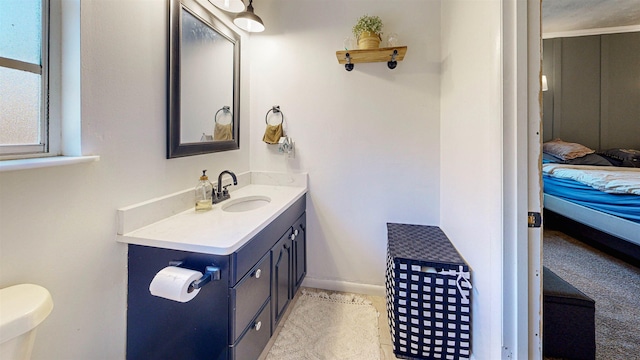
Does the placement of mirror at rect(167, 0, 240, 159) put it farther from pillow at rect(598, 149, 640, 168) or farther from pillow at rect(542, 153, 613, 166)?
pillow at rect(598, 149, 640, 168)

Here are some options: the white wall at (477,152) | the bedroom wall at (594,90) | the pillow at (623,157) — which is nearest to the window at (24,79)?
the white wall at (477,152)

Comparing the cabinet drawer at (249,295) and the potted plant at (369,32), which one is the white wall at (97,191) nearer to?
the cabinet drawer at (249,295)

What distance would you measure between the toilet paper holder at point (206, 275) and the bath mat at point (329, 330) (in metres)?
0.78

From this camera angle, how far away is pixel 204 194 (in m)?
1.56

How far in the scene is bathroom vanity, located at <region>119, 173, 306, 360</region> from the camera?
104 centimetres

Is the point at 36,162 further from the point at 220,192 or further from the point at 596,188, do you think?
the point at 596,188

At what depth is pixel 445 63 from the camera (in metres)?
1.83

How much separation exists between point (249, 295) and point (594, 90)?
5.27 m

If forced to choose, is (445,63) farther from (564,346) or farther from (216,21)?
(564,346)

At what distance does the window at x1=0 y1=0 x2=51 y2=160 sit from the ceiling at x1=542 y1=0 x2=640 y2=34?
4348 mm

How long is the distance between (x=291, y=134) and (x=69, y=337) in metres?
1.70

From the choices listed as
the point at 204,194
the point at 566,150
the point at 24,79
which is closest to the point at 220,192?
the point at 204,194

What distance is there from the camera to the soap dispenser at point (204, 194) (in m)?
1.48

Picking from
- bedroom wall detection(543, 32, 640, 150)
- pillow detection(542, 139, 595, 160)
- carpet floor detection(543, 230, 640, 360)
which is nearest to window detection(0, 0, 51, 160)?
carpet floor detection(543, 230, 640, 360)
